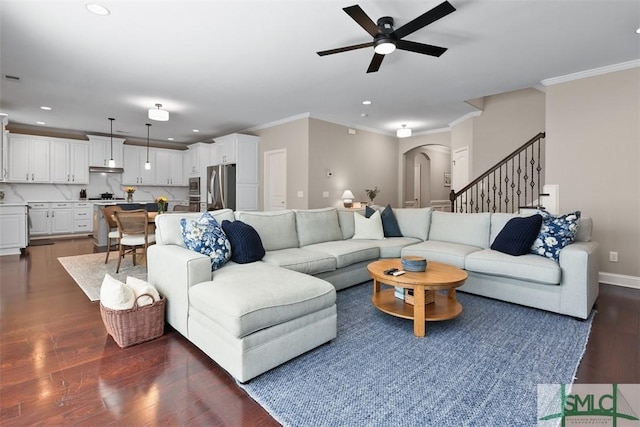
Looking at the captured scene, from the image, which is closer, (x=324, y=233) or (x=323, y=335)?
(x=323, y=335)

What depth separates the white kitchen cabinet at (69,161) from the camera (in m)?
7.45

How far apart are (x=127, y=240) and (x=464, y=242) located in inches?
177

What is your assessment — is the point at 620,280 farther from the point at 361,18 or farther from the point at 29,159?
the point at 29,159

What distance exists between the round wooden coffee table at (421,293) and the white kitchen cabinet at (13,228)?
639cm

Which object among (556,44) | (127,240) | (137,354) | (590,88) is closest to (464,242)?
(556,44)

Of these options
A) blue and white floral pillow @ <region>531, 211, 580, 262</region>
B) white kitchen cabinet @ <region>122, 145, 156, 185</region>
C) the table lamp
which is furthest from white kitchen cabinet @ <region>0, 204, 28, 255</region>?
blue and white floral pillow @ <region>531, 211, 580, 262</region>

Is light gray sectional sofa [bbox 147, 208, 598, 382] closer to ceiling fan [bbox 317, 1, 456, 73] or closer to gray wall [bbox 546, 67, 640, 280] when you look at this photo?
gray wall [bbox 546, 67, 640, 280]

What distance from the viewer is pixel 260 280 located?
7.25 feet

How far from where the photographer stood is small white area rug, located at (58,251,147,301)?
3.65 meters

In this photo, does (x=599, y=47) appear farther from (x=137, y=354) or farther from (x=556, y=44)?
(x=137, y=354)

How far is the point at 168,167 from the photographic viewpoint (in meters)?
9.16

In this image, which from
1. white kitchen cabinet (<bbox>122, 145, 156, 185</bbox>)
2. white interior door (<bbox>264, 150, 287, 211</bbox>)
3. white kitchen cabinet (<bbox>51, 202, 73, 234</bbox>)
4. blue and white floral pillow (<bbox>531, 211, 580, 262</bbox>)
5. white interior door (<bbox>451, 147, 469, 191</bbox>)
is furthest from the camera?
white kitchen cabinet (<bbox>122, 145, 156, 185</bbox>)

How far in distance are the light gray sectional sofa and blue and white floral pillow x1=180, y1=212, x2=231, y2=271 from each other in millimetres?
137

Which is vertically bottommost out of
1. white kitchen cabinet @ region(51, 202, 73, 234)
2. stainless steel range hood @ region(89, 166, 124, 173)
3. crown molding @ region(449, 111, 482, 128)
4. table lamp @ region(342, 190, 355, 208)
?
white kitchen cabinet @ region(51, 202, 73, 234)
